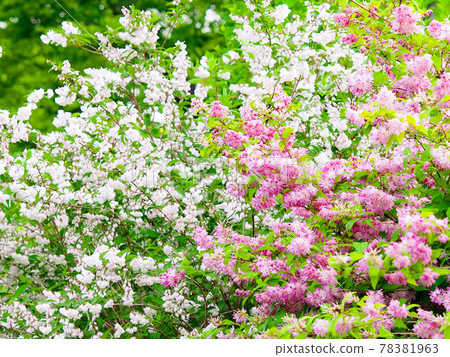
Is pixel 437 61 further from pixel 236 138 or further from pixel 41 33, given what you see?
pixel 41 33

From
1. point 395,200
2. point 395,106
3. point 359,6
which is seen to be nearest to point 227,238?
point 395,200

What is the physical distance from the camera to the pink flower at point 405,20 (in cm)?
290

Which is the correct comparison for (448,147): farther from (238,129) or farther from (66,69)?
(66,69)

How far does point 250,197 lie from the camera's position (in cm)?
272

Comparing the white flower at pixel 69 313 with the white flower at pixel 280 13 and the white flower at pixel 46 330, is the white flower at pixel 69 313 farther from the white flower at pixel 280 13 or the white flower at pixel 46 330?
the white flower at pixel 280 13

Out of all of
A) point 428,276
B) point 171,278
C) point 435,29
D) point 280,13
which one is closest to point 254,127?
point 171,278

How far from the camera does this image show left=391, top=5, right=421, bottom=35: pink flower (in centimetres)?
290

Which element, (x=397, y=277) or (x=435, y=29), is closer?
(x=397, y=277)

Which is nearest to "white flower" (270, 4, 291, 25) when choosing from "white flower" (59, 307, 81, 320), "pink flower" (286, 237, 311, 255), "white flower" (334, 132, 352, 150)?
"white flower" (334, 132, 352, 150)

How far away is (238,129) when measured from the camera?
9.70 ft

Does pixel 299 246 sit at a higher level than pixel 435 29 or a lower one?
lower

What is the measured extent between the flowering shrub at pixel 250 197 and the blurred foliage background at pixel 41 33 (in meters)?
7.00

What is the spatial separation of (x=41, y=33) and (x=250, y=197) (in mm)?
10647

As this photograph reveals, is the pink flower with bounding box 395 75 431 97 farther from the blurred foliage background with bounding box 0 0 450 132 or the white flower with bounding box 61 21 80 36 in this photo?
the blurred foliage background with bounding box 0 0 450 132
